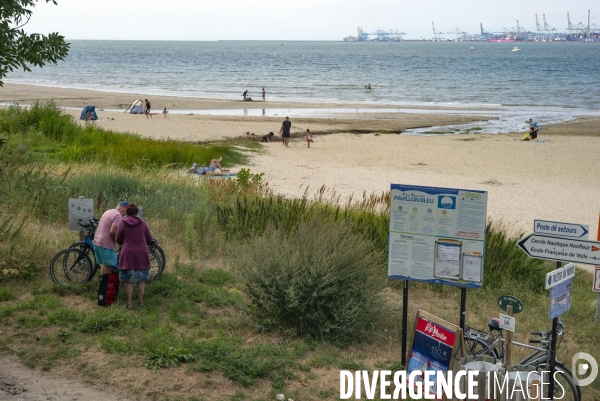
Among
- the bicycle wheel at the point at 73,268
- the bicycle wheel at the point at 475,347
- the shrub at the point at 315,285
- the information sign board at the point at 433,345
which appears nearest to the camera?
the information sign board at the point at 433,345

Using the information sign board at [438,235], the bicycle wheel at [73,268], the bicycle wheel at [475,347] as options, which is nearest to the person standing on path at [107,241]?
the bicycle wheel at [73,268]

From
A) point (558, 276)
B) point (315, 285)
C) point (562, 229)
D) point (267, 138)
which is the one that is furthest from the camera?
point (267, 138)

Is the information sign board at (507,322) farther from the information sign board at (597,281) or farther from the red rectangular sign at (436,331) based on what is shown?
the information sign board at (597,281)

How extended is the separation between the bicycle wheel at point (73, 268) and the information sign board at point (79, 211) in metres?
0.40

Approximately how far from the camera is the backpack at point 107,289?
26.2 feet

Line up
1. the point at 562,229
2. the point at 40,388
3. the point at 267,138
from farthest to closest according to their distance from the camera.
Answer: the point at 267,138 → the point at 40,388 → the point at 562,229

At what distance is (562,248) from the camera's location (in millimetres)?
5816

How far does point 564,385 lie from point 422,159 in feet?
69.0

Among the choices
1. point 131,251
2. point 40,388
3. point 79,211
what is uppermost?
point 79,211

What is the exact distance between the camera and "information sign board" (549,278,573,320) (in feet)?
18.1

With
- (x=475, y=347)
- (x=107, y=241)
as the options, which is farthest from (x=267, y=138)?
(x=475, y=347)

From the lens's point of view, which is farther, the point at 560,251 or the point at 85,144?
the point at 85,144

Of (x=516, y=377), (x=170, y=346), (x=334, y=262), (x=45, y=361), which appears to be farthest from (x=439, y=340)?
(x=45, y=361)

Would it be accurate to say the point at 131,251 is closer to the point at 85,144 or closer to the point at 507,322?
the point at 507,322
